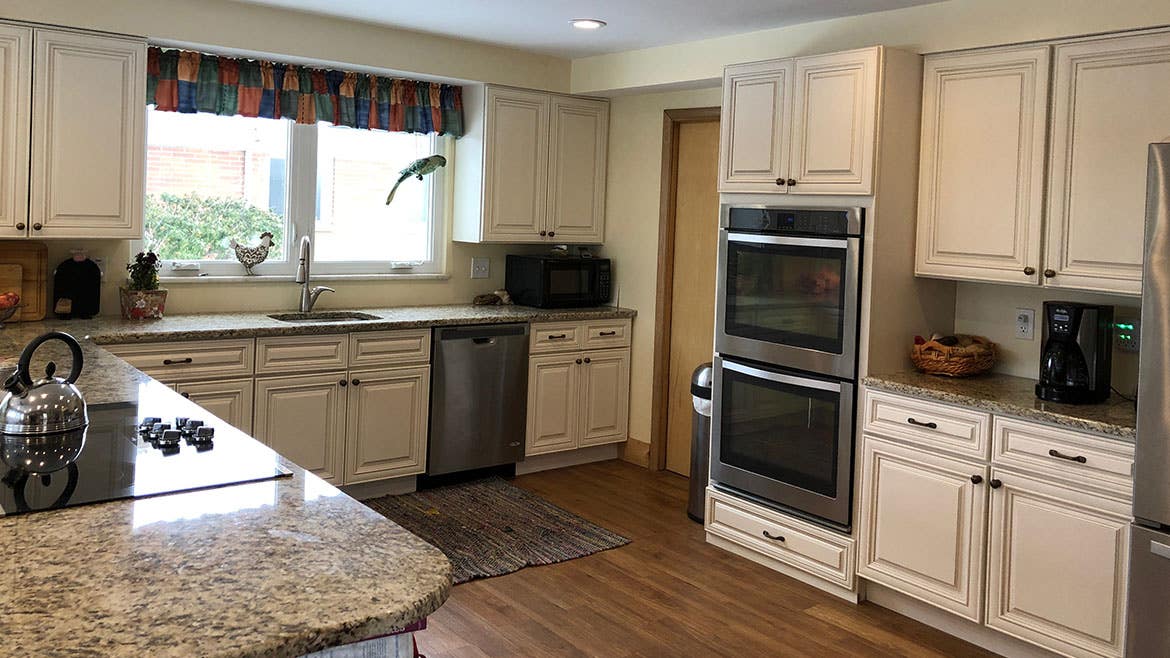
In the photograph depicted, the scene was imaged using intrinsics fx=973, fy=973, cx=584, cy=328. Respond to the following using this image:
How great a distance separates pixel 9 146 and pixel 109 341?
2.75ft

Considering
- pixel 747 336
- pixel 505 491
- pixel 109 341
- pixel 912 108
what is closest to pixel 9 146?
pixel 109 341

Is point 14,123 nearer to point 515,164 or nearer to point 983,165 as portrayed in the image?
point 515,164

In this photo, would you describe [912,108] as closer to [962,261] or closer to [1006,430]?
[962,261]

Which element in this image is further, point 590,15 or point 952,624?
point 590,15

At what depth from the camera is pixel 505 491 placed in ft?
16.0

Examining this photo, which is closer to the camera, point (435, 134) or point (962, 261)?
point (962, 261)

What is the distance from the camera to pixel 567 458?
543 centimetres

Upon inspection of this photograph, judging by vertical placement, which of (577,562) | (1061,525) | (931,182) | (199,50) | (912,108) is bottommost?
(577,562)

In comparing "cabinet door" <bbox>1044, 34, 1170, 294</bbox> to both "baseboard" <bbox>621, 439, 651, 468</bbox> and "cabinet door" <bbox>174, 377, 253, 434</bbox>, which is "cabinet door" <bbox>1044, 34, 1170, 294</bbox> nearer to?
"baseboard" <bbox>621, 439, 651, 468</bbox>

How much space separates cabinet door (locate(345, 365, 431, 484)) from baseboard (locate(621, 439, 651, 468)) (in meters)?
1.32

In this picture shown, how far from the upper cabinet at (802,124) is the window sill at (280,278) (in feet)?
6.28

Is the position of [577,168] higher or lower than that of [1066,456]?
higher

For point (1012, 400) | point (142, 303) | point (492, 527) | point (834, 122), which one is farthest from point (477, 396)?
point (1012, 400)

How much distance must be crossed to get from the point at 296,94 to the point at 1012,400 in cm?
345
